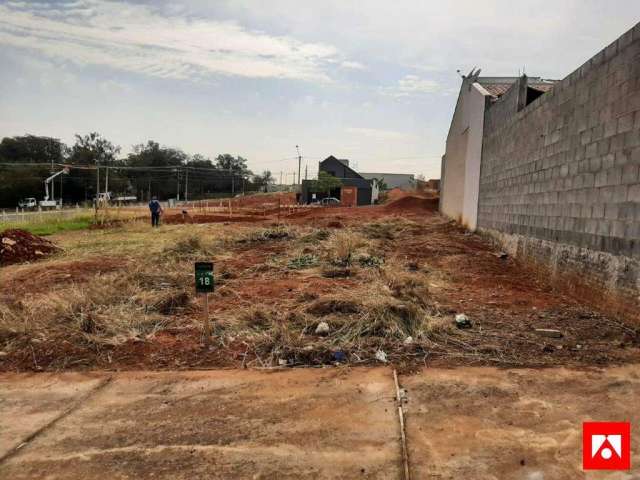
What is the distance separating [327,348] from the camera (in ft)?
13.3

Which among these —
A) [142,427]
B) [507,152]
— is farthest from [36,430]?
[507,152]

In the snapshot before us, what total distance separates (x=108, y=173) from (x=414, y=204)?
1206 inches

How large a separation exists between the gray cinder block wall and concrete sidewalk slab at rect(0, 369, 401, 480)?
332 centimetres

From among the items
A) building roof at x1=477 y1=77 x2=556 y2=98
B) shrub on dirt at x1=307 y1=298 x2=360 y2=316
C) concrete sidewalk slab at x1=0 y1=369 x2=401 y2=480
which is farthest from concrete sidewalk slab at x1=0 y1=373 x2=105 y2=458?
building roof at x1=477 y1=77 x2=556 y2=98

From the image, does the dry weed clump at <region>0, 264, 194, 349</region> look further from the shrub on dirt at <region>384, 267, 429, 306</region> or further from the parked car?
the parked car

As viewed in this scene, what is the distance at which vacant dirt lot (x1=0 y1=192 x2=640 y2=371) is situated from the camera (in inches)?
156

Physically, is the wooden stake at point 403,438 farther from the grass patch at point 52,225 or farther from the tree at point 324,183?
the tree at point 324,183

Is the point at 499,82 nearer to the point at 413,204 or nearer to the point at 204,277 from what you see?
the point at 413,204

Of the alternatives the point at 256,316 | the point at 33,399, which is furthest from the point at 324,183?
the point at 33,399

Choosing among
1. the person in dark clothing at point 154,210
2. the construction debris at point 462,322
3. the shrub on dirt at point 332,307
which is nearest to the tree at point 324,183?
the person in dark clothing at point 154,210

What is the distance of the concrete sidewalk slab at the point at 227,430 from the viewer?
7.73 ft

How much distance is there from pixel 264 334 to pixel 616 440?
9.81 ft

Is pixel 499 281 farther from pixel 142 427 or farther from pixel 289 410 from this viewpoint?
pixel 142 427

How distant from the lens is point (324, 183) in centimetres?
5125
